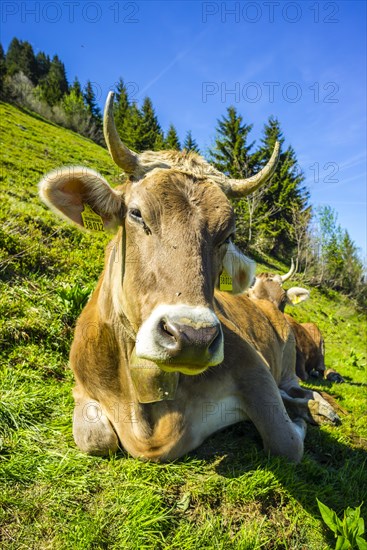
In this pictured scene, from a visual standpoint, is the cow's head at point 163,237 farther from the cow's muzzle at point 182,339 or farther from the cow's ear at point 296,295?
the cow's ear at point 296,295

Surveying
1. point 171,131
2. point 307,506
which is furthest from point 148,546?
point 171,131

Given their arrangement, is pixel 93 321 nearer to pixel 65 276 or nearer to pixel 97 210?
pixel 97 210

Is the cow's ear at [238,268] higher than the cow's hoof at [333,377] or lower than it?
higher

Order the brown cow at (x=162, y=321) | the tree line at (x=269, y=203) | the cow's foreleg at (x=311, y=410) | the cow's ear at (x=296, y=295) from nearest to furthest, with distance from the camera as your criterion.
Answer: the brown cow at (x=162, y=321) → the cow's foreleg at (x=311, y=410) → the cow's ear at (x=296, y=295) → the tree line at (x=269, y=203)

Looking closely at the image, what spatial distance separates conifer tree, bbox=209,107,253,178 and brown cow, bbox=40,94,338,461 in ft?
111

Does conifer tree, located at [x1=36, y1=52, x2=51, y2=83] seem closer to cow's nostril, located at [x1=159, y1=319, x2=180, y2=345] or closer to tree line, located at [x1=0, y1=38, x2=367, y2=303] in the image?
tree line, located at [x1=0, y1=38, x2=367, y2=303]

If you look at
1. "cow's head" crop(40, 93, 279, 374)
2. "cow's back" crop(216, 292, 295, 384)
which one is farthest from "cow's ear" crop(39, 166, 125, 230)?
"cow's back" crop(216, 292, 295, 384)

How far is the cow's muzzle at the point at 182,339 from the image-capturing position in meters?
1.98

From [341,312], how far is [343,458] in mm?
25830

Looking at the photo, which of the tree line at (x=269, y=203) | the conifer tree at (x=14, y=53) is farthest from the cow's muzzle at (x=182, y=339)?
the conifer tree at (x=14, y=53)

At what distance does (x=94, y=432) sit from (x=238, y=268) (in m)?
1.96

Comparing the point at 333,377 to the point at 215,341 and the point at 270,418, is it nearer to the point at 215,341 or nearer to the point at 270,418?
the point at 270,418

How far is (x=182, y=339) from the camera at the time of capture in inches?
77.2

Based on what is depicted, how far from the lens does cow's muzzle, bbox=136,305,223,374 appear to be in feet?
6.49
